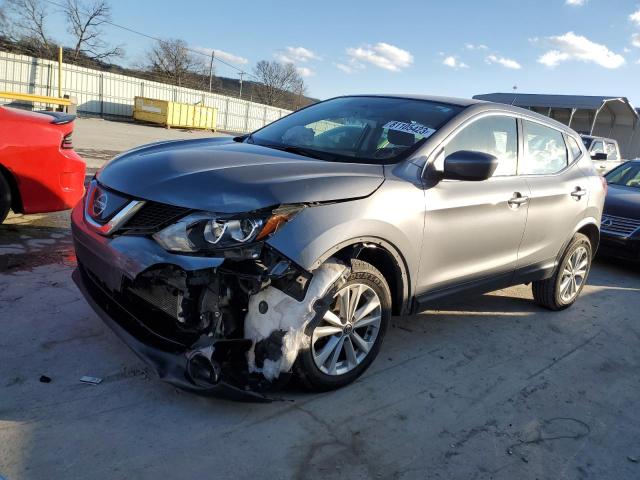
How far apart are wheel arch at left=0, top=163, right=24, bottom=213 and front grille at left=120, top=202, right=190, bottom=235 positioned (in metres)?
2.86

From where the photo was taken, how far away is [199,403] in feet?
9.14

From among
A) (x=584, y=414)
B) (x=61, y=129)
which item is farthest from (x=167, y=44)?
(x=584, y=414)

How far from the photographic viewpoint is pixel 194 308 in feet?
8.49

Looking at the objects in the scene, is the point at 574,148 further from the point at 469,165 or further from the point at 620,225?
the point at 620,225

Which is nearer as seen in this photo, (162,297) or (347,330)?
(162,297)

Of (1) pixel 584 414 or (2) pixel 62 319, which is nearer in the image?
(1) pixel 584 414

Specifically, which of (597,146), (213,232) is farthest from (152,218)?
(597,146)

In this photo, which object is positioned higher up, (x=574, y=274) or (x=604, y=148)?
(x=604, y=148)

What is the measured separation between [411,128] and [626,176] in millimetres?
6588

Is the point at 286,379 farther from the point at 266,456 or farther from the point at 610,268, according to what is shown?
the point at 610,268

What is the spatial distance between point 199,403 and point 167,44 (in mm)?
61437

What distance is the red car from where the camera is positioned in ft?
15.8

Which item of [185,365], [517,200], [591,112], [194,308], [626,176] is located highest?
[591,112]

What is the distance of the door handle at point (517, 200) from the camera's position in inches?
153
